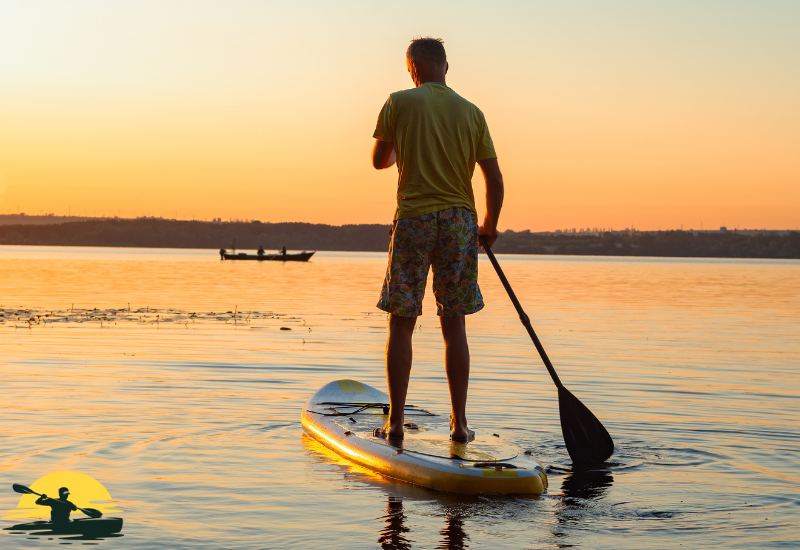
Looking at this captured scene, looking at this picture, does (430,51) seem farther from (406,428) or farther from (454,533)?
(454,533)

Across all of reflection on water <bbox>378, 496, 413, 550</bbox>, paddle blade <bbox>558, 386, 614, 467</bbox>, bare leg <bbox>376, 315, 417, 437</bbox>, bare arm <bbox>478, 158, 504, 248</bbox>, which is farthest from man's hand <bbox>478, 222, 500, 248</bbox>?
reflection on water <bbox>378, 496, 413, 550</bbox>

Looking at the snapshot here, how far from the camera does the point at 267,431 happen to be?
6.72 metres

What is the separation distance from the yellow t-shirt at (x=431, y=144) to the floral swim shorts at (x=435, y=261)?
9 centimetres

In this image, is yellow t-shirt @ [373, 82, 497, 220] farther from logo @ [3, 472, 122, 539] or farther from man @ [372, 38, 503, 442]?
logo @ [3, 472, 122, 539]

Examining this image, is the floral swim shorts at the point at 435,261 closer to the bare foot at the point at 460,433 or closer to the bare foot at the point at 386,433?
the bare foot at the point at 460,433

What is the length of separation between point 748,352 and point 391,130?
10.2 m

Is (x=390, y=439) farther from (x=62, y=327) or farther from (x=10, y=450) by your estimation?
(x=62, y=327)

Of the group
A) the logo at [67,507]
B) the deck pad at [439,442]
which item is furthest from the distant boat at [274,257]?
the logo at [67,507]

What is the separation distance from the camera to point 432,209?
16.9ft

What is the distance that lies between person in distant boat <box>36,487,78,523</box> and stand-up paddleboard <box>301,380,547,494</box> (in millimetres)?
1853

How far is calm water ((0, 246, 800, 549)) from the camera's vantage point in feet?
14.0

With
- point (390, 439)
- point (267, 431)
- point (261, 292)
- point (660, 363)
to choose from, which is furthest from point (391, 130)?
point (261, 292)

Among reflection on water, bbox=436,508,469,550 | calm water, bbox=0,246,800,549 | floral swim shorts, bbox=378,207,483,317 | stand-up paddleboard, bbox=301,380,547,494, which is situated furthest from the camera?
floral swim shorts, bbox=378,207,483,317

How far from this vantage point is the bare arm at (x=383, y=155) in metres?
5.37
